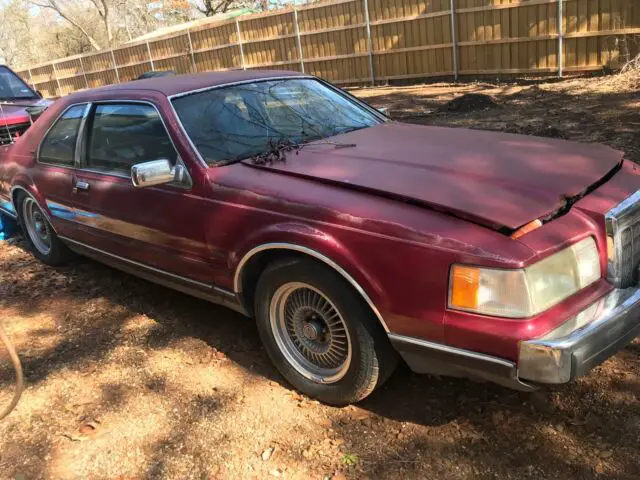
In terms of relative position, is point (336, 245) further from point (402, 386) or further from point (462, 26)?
point (462, 26)

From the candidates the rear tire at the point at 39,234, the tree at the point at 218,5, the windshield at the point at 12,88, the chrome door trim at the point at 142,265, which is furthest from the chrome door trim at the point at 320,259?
the tree at the point at 218,5

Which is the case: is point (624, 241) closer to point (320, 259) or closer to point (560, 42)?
point (320, 259)

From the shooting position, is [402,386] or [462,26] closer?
[402,386]

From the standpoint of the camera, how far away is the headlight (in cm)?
227

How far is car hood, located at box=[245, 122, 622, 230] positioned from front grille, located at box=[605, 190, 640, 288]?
200 millimetres

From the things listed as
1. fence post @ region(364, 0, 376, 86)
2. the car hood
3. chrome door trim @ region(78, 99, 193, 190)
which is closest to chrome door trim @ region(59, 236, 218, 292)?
chrome door trim @ region(78, 99, 193, 190)

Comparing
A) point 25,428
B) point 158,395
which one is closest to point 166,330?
point 158,395

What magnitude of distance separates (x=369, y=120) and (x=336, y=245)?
1.80m

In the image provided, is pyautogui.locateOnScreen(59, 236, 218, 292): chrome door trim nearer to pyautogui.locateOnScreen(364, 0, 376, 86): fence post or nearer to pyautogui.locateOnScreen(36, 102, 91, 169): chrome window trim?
pyautogui.locateOnScreen(36, 102, 91, 169): chrome window trim

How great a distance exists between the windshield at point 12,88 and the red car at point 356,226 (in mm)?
5810

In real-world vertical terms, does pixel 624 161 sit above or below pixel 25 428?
above

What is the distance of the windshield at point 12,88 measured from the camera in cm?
930

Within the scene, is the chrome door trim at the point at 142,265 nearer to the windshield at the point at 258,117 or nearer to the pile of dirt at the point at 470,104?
the windshield at the point at 258,117

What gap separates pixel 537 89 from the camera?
1175 centimetres
